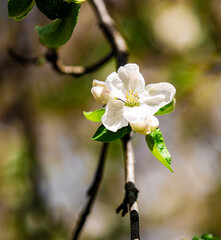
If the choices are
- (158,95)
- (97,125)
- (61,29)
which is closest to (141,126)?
(158,95)

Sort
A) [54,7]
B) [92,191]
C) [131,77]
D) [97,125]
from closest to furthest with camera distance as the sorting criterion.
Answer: [54,7], [131,77], [92,191], [97,125]

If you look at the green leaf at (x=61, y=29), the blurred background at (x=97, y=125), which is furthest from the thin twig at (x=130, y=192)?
the blurred background at (x=97, y=125)

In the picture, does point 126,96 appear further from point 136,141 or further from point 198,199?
point 198,199

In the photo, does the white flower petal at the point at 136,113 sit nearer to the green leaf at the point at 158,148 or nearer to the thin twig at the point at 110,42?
the green leaf at the point at 158,148

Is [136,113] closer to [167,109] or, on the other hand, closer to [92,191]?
[167,109]

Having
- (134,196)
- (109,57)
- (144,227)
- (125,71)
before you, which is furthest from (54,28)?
(144,227)

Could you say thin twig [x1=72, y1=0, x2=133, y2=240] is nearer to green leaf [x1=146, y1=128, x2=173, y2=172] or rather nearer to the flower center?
the flower center

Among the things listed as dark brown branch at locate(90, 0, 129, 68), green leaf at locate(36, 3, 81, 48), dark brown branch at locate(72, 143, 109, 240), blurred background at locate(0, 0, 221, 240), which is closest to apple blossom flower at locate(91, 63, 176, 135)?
green leaf at locate(36, 3, 81, 48)
